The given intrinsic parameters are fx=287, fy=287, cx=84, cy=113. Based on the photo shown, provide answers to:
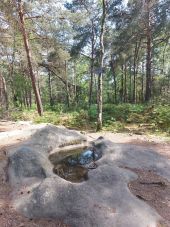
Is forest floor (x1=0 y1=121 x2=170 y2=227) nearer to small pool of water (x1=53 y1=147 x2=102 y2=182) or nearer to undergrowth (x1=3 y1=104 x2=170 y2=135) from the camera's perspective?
small pool of water (x1=53 y1=147 x2=102 y2=182)

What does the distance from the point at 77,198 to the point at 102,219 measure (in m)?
0.67

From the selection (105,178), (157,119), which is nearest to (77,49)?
(157,119)

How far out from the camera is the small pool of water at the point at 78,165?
6522 mm

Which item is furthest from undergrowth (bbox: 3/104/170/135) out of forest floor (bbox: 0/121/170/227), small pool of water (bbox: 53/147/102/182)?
small pool of water (bbox: 53/147/102/182)

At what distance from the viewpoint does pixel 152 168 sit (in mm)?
7266

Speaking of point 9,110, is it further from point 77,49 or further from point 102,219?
point 102,219

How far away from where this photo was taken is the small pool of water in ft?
21.4

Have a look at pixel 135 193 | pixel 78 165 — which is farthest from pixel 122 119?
pixel 135 193

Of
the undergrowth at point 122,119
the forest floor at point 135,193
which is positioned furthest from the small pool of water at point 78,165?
the undergrowth at point 122,119

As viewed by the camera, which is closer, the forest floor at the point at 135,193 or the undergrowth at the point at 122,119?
the forest floor at the point at 135,193

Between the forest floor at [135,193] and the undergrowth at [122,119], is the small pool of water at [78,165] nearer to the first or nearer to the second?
the forest floor at [135,193]

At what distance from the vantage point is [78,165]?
7281mm

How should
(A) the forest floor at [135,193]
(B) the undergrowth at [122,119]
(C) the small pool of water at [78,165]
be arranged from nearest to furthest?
(A) the forest floor at [135,193]
(C) the small pool of water at [78,165]
(B) the undergrowth at [122,119]

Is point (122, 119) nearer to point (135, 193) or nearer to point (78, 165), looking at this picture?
point (78, 165)
